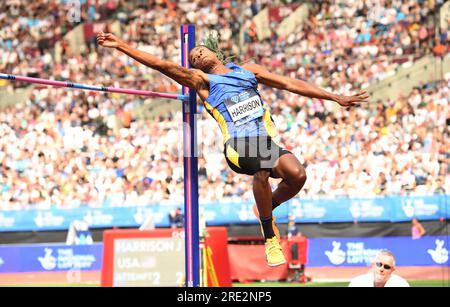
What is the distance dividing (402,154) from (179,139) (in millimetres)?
5478

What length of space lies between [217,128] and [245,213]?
301 cm

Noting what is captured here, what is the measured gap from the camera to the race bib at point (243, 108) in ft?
23.2

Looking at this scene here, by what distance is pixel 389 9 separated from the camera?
842 inches

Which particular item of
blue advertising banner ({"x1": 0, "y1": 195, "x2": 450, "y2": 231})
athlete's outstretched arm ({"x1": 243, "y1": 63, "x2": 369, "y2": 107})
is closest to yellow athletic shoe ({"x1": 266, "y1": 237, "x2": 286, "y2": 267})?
athlete's outstretched arm ({"x1": 243, "y1": 63, "x2": 369, "y2": 107})

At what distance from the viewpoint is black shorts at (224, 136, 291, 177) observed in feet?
22.4

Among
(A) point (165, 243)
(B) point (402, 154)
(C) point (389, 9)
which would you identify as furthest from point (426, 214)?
(C) point (389, 9)

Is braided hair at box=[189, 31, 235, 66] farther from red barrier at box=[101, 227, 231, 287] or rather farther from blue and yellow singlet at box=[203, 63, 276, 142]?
red barrier at box=[101, 227, 231, 287]

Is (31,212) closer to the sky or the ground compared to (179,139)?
closer to the ground

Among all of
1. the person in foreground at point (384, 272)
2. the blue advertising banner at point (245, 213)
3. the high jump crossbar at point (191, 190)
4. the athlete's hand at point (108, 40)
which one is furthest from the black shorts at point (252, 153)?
the blue advertising banner at point (245, 213)

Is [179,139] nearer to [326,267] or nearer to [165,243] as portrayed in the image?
[326,267]

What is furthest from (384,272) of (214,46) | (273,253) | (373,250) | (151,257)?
(373,250)

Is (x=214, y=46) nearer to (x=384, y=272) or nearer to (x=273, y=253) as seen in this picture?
(x=273, y=253)

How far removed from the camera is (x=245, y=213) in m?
16.8

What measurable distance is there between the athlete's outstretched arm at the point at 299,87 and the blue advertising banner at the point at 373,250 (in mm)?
9264
